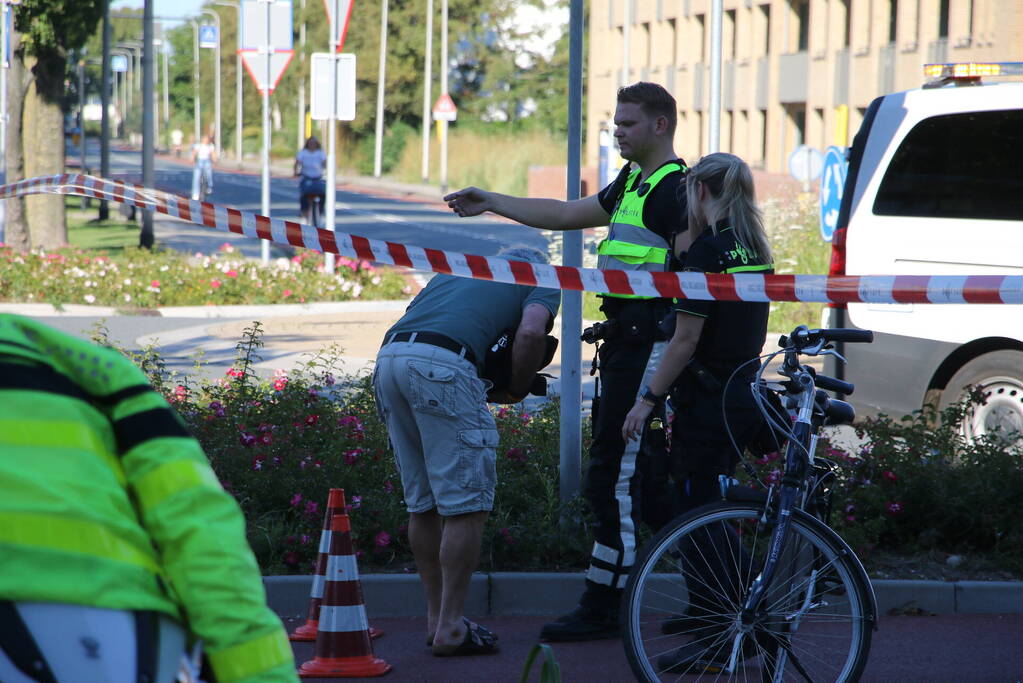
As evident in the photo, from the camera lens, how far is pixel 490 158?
54.2 metres

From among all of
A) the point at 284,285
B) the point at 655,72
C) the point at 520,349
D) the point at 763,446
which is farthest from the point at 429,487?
the point at 655,72

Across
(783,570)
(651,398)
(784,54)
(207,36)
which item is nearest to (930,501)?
(651,398)

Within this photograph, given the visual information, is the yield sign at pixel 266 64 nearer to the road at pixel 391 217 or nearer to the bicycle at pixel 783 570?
the road at pixel 391 217

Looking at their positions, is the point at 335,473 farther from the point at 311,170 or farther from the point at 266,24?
the point at 311,170

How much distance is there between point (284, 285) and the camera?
1689 centimetres

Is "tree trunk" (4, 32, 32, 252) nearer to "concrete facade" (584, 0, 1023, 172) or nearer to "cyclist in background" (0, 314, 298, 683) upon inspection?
"concrete facade" (584, 0, 1023, 172)

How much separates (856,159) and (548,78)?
213 feet

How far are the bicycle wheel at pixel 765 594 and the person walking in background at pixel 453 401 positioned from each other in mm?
785

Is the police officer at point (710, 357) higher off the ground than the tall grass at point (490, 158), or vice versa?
the tall grass at point (490, 158)

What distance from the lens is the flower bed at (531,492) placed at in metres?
5.79

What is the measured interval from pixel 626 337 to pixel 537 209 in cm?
76

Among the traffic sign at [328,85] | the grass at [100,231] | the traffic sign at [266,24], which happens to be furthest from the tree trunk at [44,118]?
the traffic sign at [328,85]

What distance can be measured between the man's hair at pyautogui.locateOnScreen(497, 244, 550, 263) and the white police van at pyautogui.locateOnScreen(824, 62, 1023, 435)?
343 centimetres

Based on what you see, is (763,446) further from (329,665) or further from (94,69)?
(94,69)
